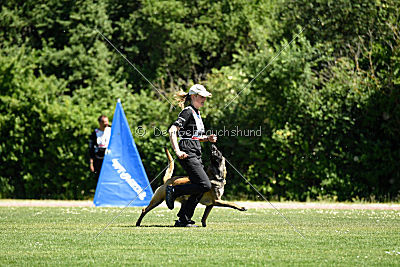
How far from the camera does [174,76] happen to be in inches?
1257

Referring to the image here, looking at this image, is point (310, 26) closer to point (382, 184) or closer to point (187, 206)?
point (382, 184)

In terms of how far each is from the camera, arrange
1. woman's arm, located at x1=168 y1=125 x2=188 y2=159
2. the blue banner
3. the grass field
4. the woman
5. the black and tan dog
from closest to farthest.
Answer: the grass field, woman's arm, located at x1=168 y1=125 x2=188 y2=159, the woman, the black and tan dog, the blue banner

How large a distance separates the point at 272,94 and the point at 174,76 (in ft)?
40.0

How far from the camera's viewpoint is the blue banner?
1633cm

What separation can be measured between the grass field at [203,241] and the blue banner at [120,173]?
10.4 ft

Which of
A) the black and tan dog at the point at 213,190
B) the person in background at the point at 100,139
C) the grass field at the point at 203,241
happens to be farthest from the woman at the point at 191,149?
the person in background at the point at 100,139

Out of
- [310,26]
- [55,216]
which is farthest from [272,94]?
[55,216]

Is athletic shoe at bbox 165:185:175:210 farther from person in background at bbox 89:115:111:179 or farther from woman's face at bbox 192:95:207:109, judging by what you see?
person in background at bbox 89:115:111:179

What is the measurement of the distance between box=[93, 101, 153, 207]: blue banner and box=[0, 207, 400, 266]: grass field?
3.17 m

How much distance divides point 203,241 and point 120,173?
7914mm

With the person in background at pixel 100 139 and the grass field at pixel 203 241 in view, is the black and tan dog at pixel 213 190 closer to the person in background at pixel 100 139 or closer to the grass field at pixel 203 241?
the grass field at pixel 203 241

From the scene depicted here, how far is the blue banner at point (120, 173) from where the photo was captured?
643 inches

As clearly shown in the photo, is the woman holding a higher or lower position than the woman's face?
lower

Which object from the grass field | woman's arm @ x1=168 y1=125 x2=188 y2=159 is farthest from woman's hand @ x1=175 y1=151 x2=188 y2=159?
the grass field
